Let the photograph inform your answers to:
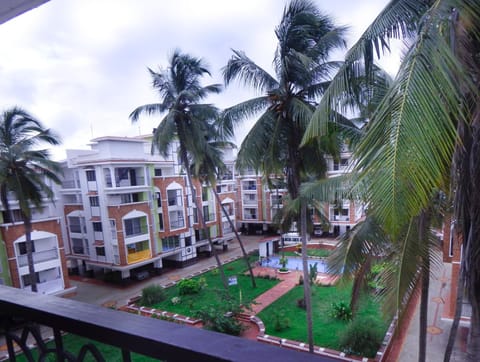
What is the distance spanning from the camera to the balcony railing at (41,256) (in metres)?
13.3

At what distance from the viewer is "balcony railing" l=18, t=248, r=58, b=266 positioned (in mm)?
13270

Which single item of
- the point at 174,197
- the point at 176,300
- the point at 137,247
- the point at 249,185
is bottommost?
the point at 176,300

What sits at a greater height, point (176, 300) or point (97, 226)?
point (97, 226)

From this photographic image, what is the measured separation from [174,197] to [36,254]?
26.8 feet

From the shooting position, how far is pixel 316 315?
11102 millimetres

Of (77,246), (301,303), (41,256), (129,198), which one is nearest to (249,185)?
(129,198)

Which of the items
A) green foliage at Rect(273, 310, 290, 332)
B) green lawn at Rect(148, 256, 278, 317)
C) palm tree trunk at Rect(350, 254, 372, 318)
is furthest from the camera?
green lawn at Rect(148, 256, 278, 317)

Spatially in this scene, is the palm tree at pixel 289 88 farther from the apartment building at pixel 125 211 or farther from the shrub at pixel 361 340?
the apartment building at pixel 125 211

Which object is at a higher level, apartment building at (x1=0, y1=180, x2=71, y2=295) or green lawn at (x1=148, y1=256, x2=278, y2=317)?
apartment building at (x1=0, y1=180, x2=71, y2=295)

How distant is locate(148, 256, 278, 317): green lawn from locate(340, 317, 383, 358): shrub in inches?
171

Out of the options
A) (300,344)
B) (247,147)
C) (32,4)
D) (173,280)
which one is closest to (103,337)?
(32,4)

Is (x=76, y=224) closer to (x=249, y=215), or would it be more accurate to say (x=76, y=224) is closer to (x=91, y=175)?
(x=91, y=175)

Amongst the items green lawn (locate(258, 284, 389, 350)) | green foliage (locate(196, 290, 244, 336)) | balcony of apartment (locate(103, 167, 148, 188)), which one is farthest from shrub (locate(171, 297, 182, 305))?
balcony of apartment (locate(103, 167, 148, 188))

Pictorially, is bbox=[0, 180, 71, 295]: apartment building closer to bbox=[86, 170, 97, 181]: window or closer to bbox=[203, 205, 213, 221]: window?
bbox=[86, 170, 97, 181]: window
